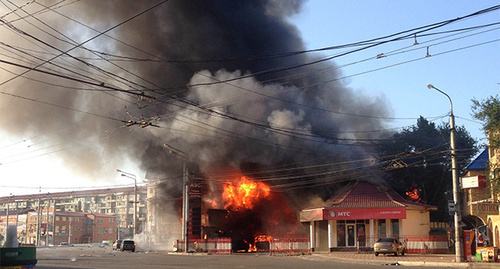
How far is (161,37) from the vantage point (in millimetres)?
51531

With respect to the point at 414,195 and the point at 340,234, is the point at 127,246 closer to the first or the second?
the point at 340,234

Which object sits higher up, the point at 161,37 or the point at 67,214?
the point at 161,37

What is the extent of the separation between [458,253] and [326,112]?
3265cm

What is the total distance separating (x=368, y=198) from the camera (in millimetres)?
45719

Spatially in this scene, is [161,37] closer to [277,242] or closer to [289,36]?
[289,36]

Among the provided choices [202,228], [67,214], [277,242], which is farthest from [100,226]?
[277,242]

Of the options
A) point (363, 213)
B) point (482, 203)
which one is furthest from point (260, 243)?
point (482, 203)

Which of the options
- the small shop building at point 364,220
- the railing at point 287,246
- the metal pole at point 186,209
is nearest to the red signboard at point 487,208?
the small shop building at point 364,220

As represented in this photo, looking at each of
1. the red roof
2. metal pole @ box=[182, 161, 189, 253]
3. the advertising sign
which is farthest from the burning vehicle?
the advertising sign

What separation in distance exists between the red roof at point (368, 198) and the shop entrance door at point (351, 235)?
2014 mm

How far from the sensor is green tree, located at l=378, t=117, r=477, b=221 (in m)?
49.3

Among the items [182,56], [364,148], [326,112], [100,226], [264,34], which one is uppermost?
[264,34]

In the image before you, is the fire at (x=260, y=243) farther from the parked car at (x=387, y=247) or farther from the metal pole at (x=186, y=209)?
the parked car at (x=387, y=247)

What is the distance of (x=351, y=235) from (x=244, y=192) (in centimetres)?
1419
